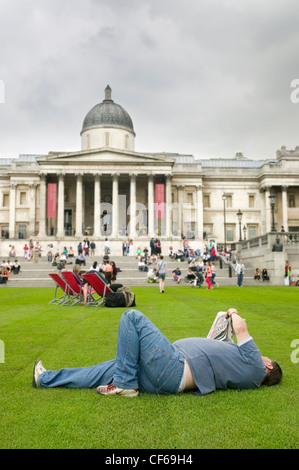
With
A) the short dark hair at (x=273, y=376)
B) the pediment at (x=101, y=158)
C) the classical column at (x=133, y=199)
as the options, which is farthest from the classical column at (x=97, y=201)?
the short dark hair at (x=273, y=376)

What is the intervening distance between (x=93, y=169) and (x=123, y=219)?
7961 millimetres

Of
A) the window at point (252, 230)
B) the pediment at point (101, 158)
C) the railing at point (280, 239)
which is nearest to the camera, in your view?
the railing at point (280, 239)

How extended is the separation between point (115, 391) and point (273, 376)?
184cm

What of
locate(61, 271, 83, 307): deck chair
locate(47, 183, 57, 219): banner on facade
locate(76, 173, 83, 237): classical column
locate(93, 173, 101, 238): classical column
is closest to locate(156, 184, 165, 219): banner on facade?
locate(93, 173, 101, 238): classical column

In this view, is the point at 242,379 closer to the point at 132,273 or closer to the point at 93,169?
the point at 132,273

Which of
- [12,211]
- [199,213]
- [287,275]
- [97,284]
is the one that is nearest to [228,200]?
[199,213]

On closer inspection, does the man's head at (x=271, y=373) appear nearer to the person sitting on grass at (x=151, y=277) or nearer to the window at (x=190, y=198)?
the person sitting on grass at (x=151, y=277)

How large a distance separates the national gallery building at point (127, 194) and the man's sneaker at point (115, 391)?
5033 centimetres

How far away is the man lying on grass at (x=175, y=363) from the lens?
4605 millimetres

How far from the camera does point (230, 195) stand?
65.9m

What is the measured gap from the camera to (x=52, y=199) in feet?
187

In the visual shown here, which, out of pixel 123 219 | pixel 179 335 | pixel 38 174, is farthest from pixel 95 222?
pixel 179 335

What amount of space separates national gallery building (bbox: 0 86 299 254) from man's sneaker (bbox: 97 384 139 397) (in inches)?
1981
